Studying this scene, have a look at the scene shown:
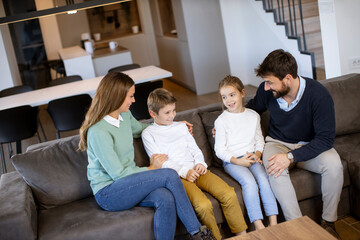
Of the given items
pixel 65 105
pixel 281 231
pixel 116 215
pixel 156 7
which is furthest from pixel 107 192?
pixel 156 7

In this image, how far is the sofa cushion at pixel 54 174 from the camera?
281 cm

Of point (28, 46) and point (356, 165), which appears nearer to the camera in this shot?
point (356, 165)

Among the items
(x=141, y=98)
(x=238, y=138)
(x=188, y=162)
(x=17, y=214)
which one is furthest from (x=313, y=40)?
(x=17, y=214)

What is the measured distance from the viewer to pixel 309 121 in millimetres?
2713

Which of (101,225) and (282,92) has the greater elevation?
(282,92)

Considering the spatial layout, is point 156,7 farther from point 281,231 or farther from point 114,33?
point 281,231

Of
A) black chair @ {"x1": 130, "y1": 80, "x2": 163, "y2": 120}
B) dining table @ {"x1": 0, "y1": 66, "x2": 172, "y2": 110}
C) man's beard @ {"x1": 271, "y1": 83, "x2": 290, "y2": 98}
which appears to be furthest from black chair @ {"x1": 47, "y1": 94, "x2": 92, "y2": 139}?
man's beard @ {"x1": 271, "y1": 83, "x2": 290, "y2": 98}

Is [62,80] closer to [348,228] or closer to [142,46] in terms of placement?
[348,228]

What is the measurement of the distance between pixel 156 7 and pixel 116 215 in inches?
288

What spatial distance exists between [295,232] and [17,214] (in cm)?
148

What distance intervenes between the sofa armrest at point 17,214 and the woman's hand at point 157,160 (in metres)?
0.75

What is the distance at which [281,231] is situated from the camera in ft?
6.52

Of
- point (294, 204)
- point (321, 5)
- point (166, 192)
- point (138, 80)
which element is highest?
point (321, 5)

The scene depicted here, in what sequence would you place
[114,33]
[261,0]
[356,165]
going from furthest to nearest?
[114,33] < [261,0] < [356,165]
